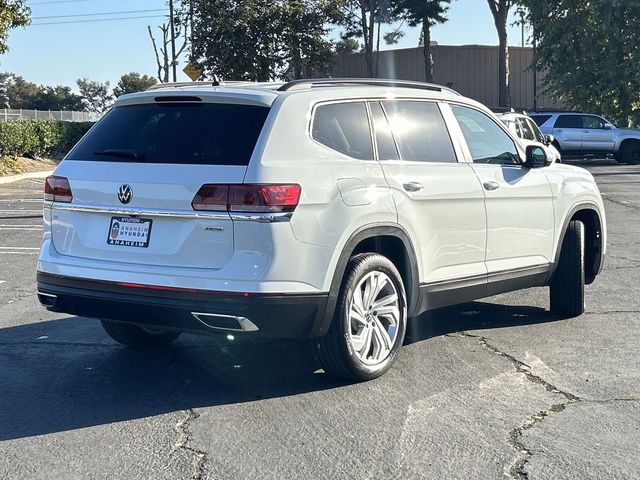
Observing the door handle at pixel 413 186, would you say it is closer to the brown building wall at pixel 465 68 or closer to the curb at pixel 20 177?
the curb at pixel 20 177

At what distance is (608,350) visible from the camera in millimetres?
6383

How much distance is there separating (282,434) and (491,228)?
262 cm

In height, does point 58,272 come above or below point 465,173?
below

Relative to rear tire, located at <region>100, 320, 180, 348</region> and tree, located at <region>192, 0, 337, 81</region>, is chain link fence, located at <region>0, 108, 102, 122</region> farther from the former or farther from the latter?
rear tire, located at <region>100, 320, 180, 348</region>

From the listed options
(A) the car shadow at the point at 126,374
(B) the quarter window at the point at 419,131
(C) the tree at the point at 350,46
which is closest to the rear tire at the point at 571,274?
(A) the car shadow at the point at 126,374

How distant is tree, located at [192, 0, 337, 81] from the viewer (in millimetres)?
40469

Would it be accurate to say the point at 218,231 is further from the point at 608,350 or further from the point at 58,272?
the point at 608,350

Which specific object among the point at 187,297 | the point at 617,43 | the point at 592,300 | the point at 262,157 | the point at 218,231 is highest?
the point at 617,43

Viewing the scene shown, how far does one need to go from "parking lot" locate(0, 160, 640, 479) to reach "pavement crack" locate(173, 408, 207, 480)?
0.04 feet

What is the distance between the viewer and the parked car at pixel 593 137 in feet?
105

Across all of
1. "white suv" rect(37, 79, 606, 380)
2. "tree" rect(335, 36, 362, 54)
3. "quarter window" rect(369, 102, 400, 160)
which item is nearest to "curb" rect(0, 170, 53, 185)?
"white suv" rect(37, 79, 606, 380)

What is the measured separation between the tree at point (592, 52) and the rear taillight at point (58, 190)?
30.8 meters

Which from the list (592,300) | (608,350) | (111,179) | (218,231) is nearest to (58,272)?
(111,179)

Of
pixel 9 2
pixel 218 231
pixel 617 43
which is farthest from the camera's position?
pixel 617 43
